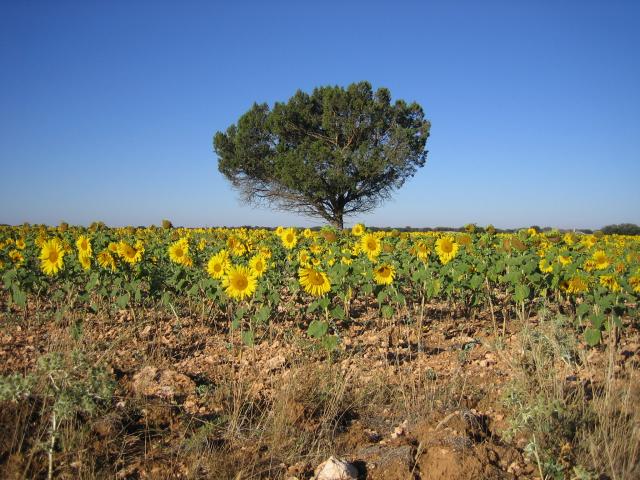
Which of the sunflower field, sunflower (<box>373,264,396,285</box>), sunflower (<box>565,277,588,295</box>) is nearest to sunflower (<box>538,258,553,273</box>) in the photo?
the sunflower field

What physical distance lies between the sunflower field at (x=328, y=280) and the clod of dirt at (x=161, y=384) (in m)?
0.67

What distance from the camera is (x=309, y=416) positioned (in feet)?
9.32

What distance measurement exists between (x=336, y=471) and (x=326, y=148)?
24691 mm

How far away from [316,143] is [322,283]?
2281 cm

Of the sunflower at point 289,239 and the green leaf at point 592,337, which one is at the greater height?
the sunflower at point 289,239

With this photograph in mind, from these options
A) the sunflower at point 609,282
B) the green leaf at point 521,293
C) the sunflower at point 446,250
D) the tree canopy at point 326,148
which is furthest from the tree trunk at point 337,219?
the sunflower at point 609,282

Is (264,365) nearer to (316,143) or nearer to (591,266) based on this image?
(591,266)

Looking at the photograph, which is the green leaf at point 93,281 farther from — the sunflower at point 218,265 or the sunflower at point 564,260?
the sunflower at point 564,260

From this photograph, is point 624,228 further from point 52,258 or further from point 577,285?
point 52,258

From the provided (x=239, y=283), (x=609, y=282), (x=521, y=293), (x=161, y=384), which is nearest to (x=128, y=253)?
(x=239, y=283)

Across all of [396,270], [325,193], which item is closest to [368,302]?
[396,270]

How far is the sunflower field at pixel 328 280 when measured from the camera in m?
4.34

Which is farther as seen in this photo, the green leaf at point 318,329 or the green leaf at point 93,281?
the green leaf at point 93,281

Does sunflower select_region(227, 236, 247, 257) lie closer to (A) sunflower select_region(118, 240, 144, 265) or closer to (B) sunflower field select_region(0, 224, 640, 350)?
(B) sunflower field select_region(0, 224, 640, 350)
